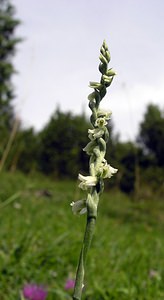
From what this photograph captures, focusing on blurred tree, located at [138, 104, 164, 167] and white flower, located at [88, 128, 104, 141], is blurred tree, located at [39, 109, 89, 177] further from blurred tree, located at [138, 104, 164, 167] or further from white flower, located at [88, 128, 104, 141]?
white flower, located at [88, 128, 104, 141]

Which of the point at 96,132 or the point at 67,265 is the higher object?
the point at 67,265

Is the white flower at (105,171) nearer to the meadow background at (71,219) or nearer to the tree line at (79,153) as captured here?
the meadow background at (71,219)

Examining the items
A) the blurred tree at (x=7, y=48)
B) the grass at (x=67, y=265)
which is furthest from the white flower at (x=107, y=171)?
the blurred tree at (x=7, y=48)

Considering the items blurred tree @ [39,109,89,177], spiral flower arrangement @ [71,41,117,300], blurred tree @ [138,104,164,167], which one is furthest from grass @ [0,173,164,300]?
blurred tree @ [138,104,164,167]

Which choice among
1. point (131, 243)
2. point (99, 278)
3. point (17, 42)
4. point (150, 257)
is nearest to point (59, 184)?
point (131, 243)

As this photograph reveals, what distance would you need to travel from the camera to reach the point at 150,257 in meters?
3.60

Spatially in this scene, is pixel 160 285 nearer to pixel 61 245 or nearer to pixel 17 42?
pixel 61 245

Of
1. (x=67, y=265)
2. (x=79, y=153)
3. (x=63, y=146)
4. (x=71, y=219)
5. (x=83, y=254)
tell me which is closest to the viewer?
(x=83, y=254)

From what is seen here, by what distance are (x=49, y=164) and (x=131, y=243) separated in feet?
30.2

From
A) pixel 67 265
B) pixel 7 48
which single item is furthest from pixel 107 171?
pixel 7 48

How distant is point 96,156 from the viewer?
656 mm

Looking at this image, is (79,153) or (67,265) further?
(79,153)

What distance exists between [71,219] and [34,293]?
393 cm

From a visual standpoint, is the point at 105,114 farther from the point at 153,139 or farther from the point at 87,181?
the point at 153,139
